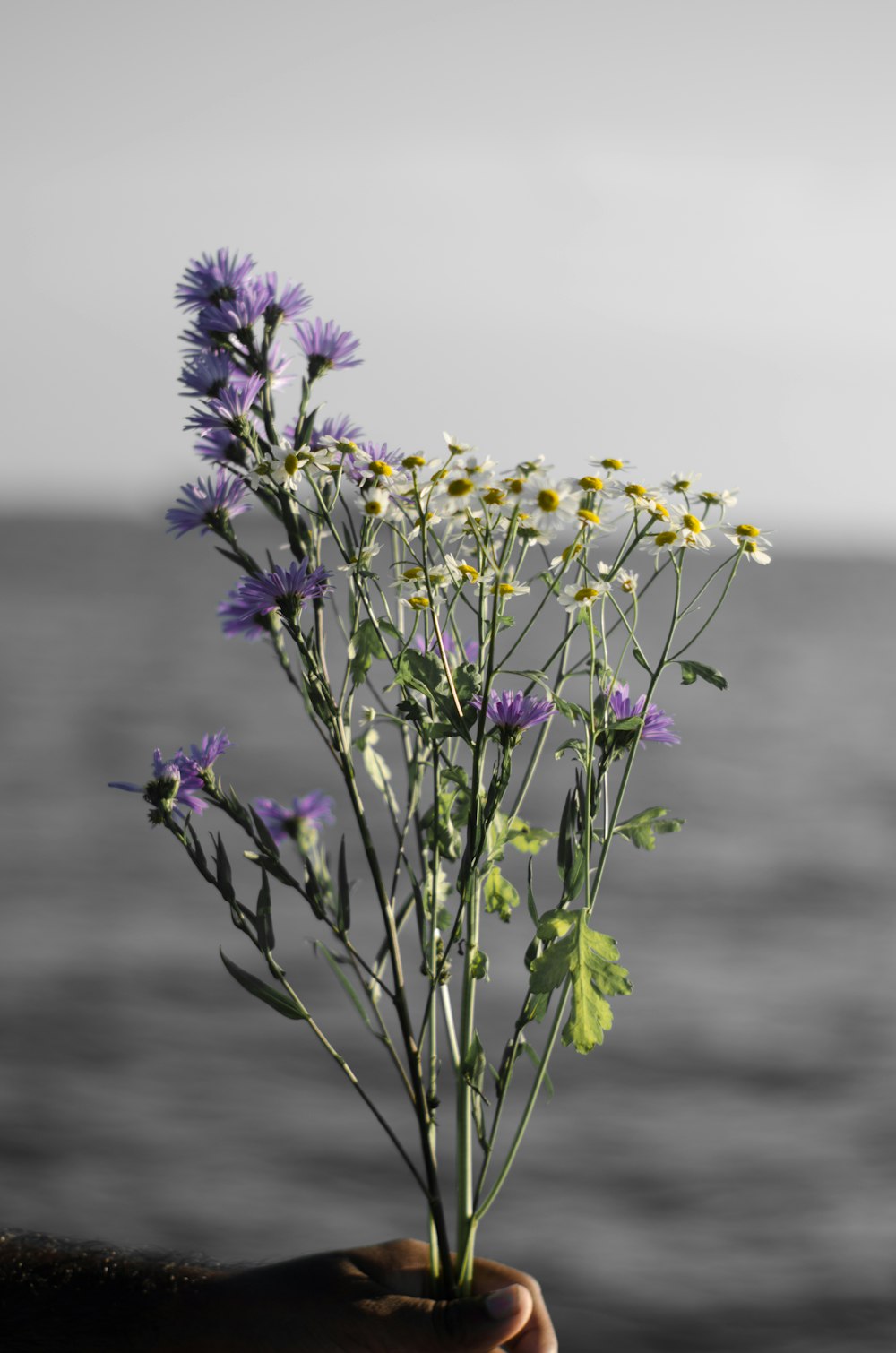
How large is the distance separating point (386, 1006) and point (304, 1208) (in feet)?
2.53

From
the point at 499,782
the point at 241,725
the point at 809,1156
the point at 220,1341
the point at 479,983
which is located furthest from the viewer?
the point at 241,725

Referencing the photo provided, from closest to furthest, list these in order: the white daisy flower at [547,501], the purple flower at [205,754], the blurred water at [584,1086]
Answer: the white daisy flower at [547,501]
the purple flower at [205,754]
the blurred water at [584,1086]

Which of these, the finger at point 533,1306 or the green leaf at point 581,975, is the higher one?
the green leaf at point 581,975

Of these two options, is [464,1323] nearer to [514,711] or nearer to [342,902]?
[342,902]

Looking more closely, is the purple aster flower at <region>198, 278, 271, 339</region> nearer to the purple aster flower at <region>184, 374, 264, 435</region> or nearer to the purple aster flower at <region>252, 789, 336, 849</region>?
the purple aster flower at <region>184, 374, 264, 435</region>

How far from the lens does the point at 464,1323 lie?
2.93 feet

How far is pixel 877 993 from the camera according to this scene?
11.1 feet

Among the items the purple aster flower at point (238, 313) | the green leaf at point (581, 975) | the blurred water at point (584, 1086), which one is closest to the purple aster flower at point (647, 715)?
the green leaf at point (581, 975)

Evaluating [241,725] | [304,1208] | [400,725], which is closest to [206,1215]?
[304,1208]

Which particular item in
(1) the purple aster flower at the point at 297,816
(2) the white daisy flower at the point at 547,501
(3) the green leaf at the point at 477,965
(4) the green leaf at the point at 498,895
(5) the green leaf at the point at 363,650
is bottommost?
(3) the green leaf at the point at 477,965

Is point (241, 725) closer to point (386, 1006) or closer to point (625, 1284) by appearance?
point (386, 1006)

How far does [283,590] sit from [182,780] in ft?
0.51

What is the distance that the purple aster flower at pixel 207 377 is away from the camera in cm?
86

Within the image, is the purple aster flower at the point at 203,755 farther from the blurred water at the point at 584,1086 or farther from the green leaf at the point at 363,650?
the blurred water at the point at 584,1086
